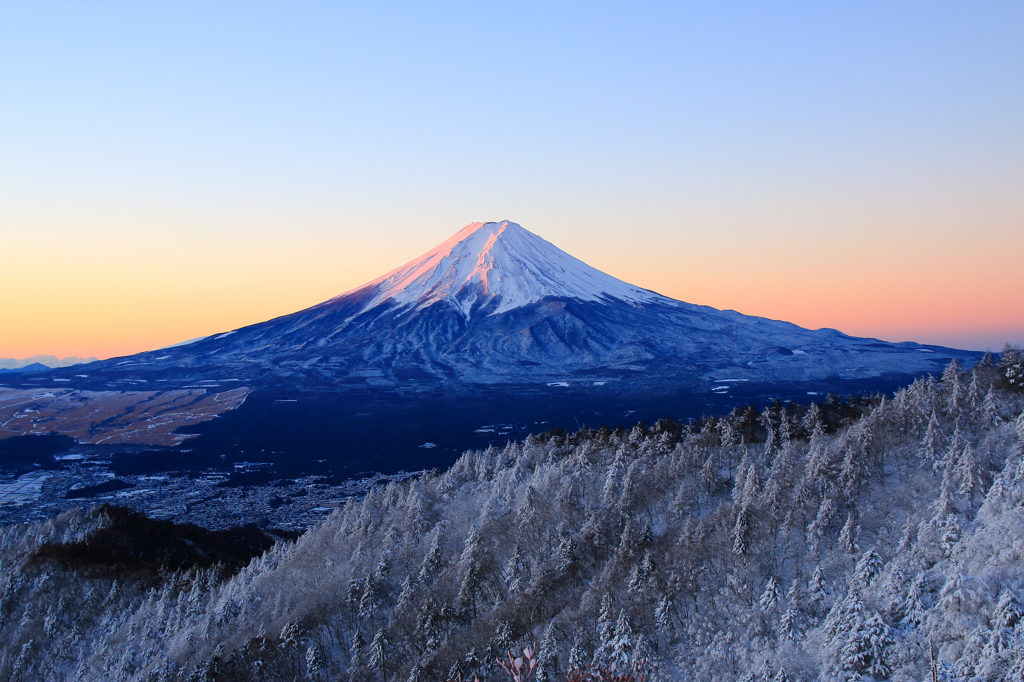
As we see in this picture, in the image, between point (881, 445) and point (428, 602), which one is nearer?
point (428, 602)

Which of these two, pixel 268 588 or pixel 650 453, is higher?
pixel 650 453

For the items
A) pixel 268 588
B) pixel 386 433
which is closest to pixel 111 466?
pixel 386 433

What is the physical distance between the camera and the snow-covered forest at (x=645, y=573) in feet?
90.3

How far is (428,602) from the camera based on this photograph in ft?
126

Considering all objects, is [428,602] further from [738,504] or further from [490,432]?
[490,432]

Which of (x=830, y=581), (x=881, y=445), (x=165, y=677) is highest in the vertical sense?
(x=881, y=445)

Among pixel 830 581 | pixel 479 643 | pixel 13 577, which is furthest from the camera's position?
pixel 13 577

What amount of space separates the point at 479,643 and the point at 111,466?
338ft

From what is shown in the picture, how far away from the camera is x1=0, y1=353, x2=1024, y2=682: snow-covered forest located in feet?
90.3

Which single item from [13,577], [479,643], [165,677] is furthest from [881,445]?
[13,577]

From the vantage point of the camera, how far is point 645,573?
35.5m

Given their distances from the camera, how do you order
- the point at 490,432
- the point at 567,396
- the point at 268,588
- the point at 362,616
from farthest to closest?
the point at 567,396 → the point at 490,432 → the point at 268,588 → the point at 362,616

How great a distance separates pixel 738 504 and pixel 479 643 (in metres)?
16.4

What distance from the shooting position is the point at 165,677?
39.3 m
